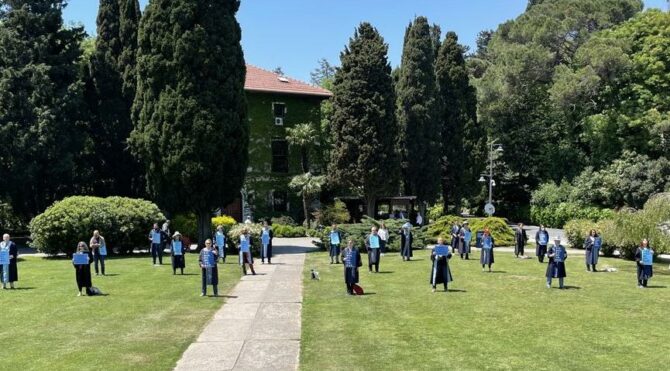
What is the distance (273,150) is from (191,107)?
54.0 feet

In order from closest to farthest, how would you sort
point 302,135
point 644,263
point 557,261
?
Answer: point 557,261, point 644,263, point 302,135

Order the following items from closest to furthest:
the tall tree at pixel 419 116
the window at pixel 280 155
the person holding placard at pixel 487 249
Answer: the person holding placard at pixel 487 249 < the window at pixel 280 155 < the tall tree at pixel 419 116

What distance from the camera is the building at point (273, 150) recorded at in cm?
4606

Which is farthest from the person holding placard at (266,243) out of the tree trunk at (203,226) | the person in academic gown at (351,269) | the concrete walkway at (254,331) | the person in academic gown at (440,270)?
the person in academic gown at (440,270)

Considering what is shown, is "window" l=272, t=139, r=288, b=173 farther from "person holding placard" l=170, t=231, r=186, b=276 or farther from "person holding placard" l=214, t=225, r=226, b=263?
"person holding placard" l=170, t=231, r=186, b=276

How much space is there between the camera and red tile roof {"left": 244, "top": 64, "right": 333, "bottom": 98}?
151 feet

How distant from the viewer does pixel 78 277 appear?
57.2 feet

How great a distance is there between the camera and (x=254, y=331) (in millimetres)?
12977

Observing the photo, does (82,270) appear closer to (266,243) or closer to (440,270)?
(266,243)

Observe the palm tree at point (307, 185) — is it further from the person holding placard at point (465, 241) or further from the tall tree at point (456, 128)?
the person holding placard at point (465, 241)

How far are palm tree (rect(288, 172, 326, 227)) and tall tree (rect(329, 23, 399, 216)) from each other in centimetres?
150

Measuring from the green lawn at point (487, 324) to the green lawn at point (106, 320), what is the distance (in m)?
2.72

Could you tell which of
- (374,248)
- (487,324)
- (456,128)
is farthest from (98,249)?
(456,128)

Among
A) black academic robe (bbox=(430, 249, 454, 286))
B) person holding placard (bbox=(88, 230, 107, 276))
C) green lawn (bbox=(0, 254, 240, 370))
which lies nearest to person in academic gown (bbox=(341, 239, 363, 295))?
black academic robe (bbox=(430, 249, 454, 286))
